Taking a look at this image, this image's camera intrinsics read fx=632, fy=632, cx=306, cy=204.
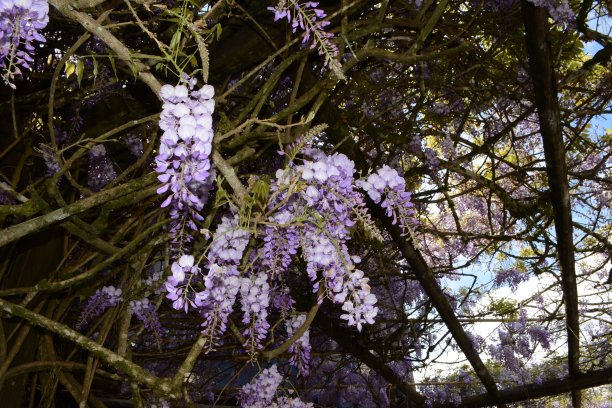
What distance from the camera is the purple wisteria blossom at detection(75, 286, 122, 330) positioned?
6.01 feet

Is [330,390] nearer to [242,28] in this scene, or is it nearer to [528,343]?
[528,343]

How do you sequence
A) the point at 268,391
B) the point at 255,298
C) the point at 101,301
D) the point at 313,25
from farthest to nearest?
the point at 101,301, the point at 268,391, the point at 255,298, the point at 313,25

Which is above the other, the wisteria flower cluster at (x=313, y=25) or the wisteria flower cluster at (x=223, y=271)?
the wisteria flower cluster at (x=313, y=25)

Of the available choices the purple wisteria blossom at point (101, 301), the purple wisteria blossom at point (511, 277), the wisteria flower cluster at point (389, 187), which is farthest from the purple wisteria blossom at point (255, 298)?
the purple wisteria blossom at point (511, 277)

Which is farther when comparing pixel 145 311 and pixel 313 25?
pixel 145 311

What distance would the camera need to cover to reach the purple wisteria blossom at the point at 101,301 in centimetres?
183

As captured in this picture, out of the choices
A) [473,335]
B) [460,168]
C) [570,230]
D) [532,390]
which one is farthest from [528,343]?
[460,168]

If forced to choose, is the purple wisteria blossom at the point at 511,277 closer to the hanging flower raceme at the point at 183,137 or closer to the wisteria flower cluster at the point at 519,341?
the wisteria flower cluster at the point at 519,341

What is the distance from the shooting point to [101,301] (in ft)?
6.14

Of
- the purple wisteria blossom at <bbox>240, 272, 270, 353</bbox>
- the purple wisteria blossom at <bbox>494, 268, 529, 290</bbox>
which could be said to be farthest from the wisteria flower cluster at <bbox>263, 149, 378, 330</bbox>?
the purple wisteria blossom at <bbox>494, 268, 529, 290</bbox>

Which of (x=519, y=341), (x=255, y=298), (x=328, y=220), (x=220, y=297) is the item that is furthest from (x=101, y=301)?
(x=519, y=341)

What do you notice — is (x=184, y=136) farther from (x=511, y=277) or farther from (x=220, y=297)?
(x=511, y=277)

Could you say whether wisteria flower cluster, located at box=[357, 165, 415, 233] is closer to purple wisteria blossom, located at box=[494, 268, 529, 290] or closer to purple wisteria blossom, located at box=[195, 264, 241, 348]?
purple wisteria blossom, located at box=[195, 264, 241, 348]

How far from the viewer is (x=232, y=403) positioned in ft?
13.5
